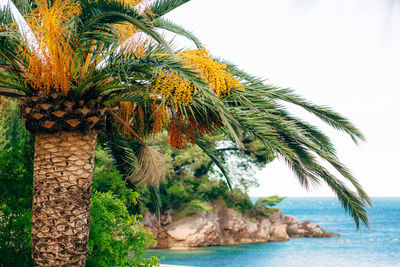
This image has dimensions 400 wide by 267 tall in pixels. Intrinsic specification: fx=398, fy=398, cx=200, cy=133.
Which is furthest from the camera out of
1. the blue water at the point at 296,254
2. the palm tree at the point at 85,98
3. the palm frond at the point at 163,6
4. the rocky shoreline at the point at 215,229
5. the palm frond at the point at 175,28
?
the rocky shoreline at the point at 215,229

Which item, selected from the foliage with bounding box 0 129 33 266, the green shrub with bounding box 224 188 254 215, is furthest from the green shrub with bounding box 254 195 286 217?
the foliage with bounding box 0 129 33 266

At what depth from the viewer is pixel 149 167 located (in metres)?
6.86

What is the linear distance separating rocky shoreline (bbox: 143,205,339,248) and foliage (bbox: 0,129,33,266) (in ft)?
56.4

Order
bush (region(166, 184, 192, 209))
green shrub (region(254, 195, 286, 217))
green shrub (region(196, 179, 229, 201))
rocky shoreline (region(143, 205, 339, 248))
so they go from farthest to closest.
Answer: green shrub (region(254, 195, 286, 217)), green shrub (region(196, 179, 229, 201)), rocky shoreline (region(143, 205, 339, 248)), bush (region(166, 184, 192, 209))

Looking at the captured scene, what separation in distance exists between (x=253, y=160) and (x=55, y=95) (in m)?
22.1

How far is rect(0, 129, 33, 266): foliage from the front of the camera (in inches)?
246

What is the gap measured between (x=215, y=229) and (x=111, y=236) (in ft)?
67.3

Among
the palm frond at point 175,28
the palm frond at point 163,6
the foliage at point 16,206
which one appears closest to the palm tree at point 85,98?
the palm frond at point 163,6

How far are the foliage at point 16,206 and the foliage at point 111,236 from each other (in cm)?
100

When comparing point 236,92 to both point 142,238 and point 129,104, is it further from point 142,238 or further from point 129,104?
point 142,238

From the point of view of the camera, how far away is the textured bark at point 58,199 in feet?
15.4

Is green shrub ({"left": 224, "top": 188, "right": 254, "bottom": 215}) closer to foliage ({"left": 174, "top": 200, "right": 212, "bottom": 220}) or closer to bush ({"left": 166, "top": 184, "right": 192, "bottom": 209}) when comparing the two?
foliage ({"left": 174, "top": 200, "right": 212, "bottom": 220})

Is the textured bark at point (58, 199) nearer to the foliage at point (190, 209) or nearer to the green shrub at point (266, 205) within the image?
the foliage at point (190, 209)

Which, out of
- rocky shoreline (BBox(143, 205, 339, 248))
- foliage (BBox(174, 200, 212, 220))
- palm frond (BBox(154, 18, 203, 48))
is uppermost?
palm frond (BBox(154, 18, 203, 48))
